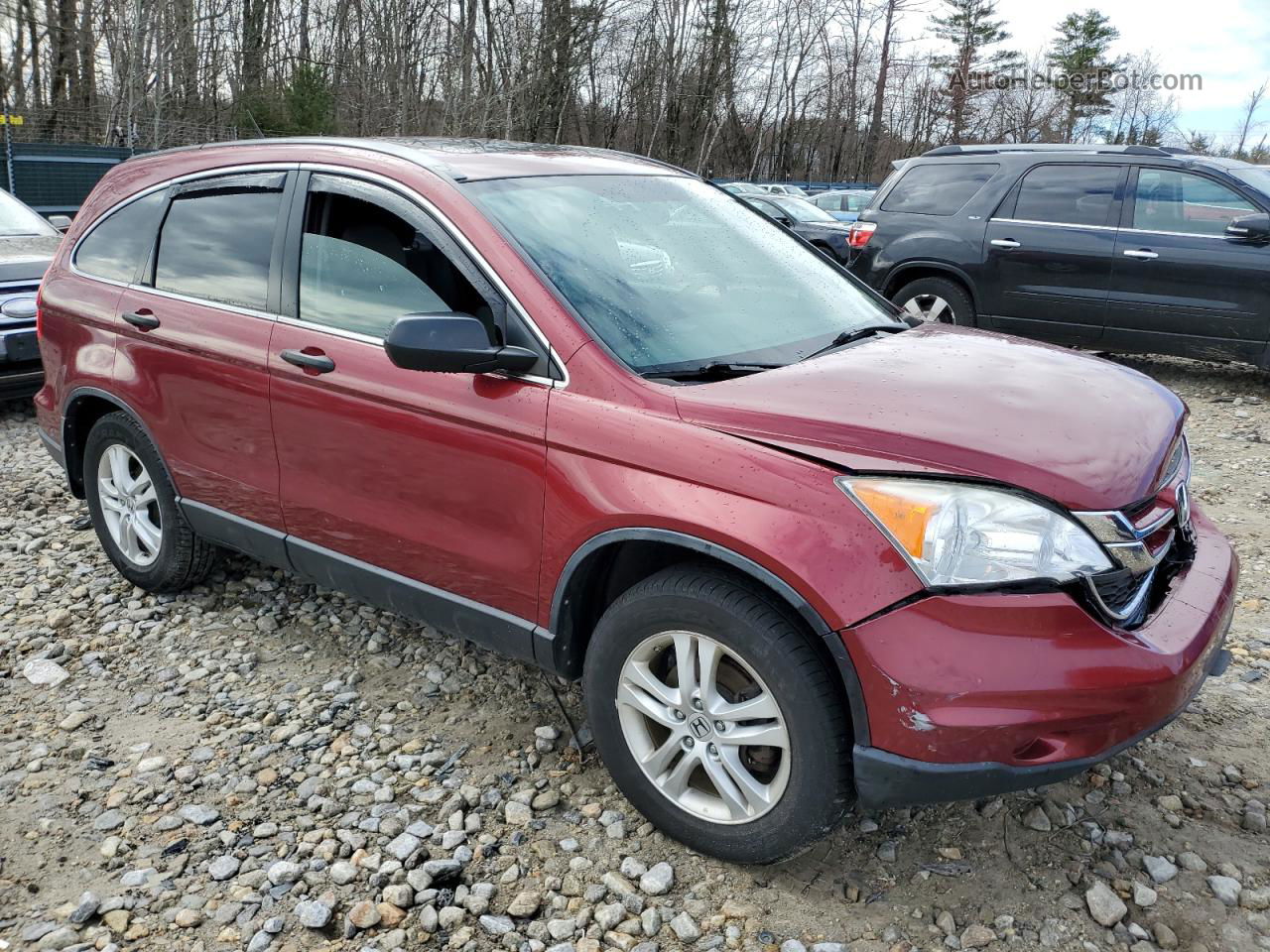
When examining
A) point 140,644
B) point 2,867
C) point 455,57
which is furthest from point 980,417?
point 455,57

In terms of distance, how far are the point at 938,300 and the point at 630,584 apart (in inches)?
260

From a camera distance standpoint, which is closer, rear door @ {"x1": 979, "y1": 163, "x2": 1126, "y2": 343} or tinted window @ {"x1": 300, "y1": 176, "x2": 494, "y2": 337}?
tinted window @ {"x1": 300, "y1": 176, "x2": 494, "y2": 337}

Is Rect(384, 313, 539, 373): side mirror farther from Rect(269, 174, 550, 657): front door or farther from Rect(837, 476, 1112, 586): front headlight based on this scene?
Rect(837, 476, 1112, 586): front headlight

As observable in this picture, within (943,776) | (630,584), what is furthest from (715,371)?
(943,776)

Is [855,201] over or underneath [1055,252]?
over

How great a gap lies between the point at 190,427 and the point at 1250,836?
140 inches

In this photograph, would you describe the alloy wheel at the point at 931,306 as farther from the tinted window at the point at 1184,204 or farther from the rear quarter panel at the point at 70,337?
the rear quarter panel at the point at 70,337

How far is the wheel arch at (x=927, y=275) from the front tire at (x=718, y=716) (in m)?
6.61

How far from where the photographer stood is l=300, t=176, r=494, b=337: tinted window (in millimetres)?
2934

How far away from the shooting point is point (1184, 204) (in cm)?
771

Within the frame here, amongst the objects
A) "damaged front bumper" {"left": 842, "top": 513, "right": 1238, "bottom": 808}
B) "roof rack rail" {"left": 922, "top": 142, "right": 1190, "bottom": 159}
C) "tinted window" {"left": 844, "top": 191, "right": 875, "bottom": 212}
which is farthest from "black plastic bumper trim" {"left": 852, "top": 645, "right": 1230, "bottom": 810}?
"tinted window" {"left": 844, "top": 191, "right": 875, "bottom": 212}

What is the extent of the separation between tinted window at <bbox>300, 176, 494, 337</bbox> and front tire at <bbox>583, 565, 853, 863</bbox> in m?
0.95

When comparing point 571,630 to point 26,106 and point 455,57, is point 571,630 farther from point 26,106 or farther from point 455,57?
point 455,57

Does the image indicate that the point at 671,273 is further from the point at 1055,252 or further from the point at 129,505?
the point at 1055,252
